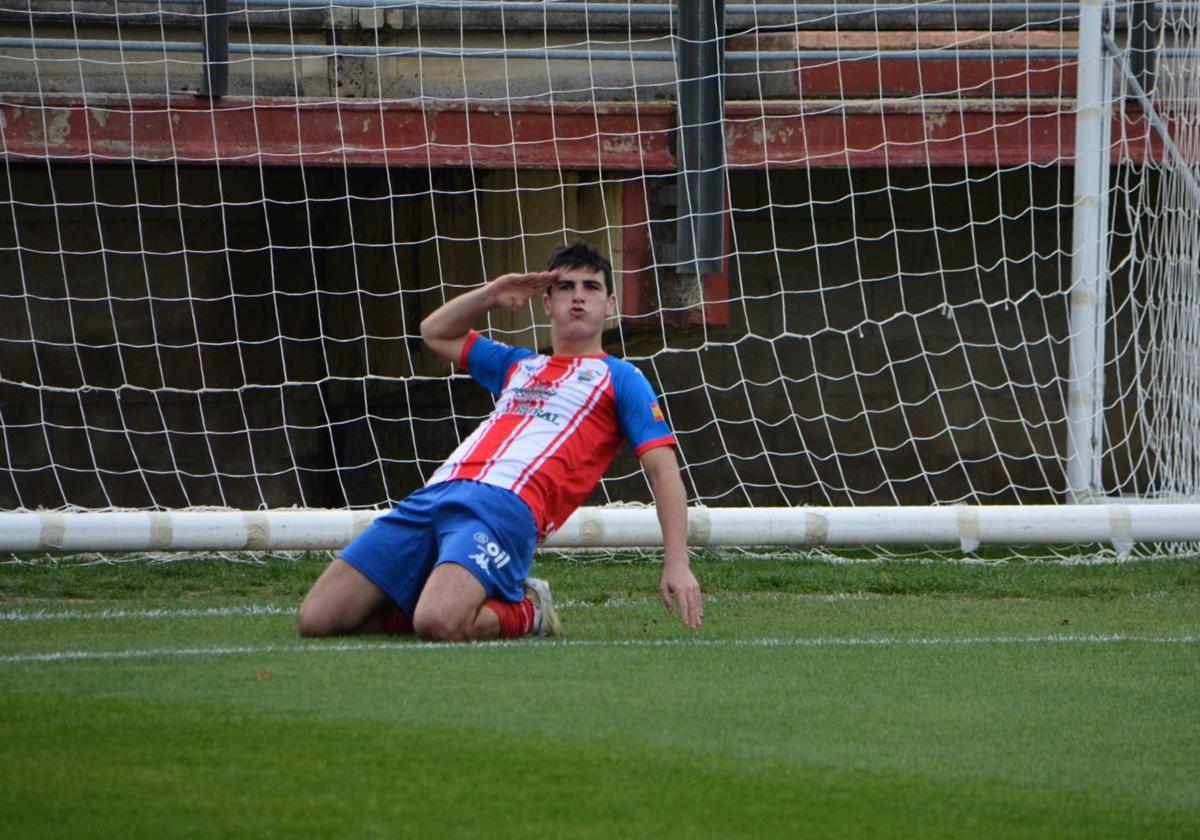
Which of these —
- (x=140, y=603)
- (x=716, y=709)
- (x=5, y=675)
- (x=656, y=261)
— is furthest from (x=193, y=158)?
(x=716, y=709)

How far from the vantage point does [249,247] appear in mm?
11320

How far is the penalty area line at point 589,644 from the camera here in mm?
4656

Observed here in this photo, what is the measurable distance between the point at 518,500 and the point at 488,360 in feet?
2.22

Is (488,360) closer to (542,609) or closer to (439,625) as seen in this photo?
(542,609)

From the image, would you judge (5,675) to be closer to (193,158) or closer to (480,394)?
(193,158)

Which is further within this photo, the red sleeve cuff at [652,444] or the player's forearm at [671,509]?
the red sleeve cuff at [652,444]

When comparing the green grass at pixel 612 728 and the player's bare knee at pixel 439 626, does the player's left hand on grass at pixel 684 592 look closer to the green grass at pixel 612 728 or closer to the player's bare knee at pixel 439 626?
the green grass at pixel 612 728

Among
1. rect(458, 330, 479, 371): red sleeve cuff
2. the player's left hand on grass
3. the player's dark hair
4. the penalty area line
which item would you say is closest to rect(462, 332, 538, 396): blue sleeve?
rect(458, 330, 479, 371): red sleeve cuff

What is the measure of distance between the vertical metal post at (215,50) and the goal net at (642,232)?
0.08 feet

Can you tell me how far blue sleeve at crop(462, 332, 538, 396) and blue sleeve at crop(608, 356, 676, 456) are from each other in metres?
0.44

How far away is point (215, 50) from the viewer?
865 cm

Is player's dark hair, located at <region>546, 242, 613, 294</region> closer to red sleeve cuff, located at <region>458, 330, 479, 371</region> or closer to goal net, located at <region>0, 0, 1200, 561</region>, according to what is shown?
red sleeve cuff, located at <region>458, 330, 479, 371</region>

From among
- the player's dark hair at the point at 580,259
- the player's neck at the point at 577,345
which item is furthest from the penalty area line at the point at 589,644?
the player's dark hair at the point at 580,259

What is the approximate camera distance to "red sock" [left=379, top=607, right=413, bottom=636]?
16.9ft
